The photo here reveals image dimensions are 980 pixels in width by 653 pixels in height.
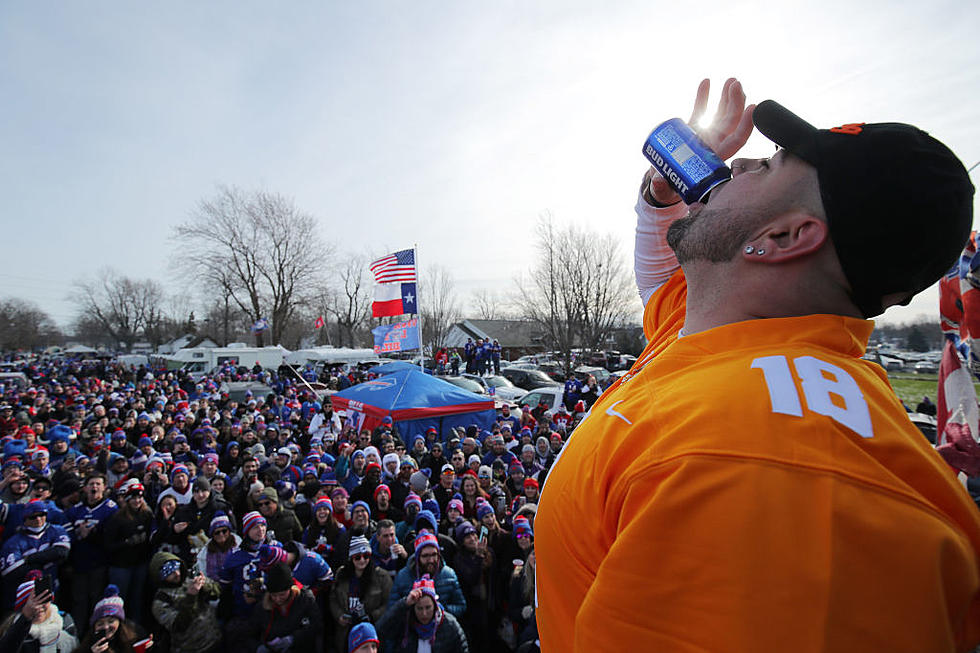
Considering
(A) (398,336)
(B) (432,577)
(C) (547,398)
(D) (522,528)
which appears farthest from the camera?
(A) (398,336)

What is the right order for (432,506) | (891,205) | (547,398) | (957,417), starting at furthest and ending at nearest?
(547,398) → (432,506) → (957,417) → (891,205)

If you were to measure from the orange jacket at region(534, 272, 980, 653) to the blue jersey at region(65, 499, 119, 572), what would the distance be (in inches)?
253

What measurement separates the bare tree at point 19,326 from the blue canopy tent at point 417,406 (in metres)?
81.5

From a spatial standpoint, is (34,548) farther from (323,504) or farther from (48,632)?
(323,504)

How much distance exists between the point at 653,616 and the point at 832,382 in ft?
1.74

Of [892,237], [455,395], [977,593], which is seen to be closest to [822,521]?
[977,593]

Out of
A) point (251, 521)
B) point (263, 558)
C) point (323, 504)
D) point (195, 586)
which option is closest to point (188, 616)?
point (195, 586)

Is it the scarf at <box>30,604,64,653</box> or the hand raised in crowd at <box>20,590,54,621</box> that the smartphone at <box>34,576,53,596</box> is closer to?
Answer: the hand raised in crowd at <box>20,590,54,621</box>

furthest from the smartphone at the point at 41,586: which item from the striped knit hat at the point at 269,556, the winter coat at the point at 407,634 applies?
the winter coat at the point at 407,634

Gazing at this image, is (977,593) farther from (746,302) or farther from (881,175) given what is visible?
(881,175)

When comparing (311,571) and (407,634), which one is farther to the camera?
(311,571)

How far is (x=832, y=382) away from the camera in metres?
0.89

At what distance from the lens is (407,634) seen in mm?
4059

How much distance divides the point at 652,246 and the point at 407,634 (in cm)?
387
